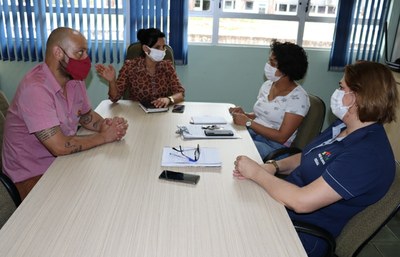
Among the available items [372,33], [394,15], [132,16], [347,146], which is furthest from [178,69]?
[347,146]

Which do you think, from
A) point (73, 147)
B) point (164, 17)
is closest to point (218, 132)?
point (73, 147)

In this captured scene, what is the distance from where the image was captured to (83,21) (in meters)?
3.49

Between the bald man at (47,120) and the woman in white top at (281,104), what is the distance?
34.8 inches

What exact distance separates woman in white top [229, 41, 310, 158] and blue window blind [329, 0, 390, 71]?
174 cm

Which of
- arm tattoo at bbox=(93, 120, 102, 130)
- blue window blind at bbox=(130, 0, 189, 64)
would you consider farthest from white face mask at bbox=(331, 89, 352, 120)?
blue window blind at bbox=(130, 0, 189, 64)

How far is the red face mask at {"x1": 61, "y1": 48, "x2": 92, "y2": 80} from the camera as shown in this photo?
171 cm

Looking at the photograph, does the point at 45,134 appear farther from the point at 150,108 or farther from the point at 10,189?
the point at 150,108

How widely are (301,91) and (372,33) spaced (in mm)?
2122

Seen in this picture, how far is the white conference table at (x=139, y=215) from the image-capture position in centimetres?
101

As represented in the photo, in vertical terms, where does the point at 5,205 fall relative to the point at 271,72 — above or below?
below

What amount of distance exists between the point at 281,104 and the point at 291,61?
276mm

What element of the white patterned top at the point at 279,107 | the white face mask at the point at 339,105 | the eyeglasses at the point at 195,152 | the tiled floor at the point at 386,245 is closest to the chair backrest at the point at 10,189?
the eyeglasses at the point at 195,152

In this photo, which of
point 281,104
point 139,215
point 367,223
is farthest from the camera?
point 281,104

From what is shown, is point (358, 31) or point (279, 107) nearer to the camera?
point (279, 107)
